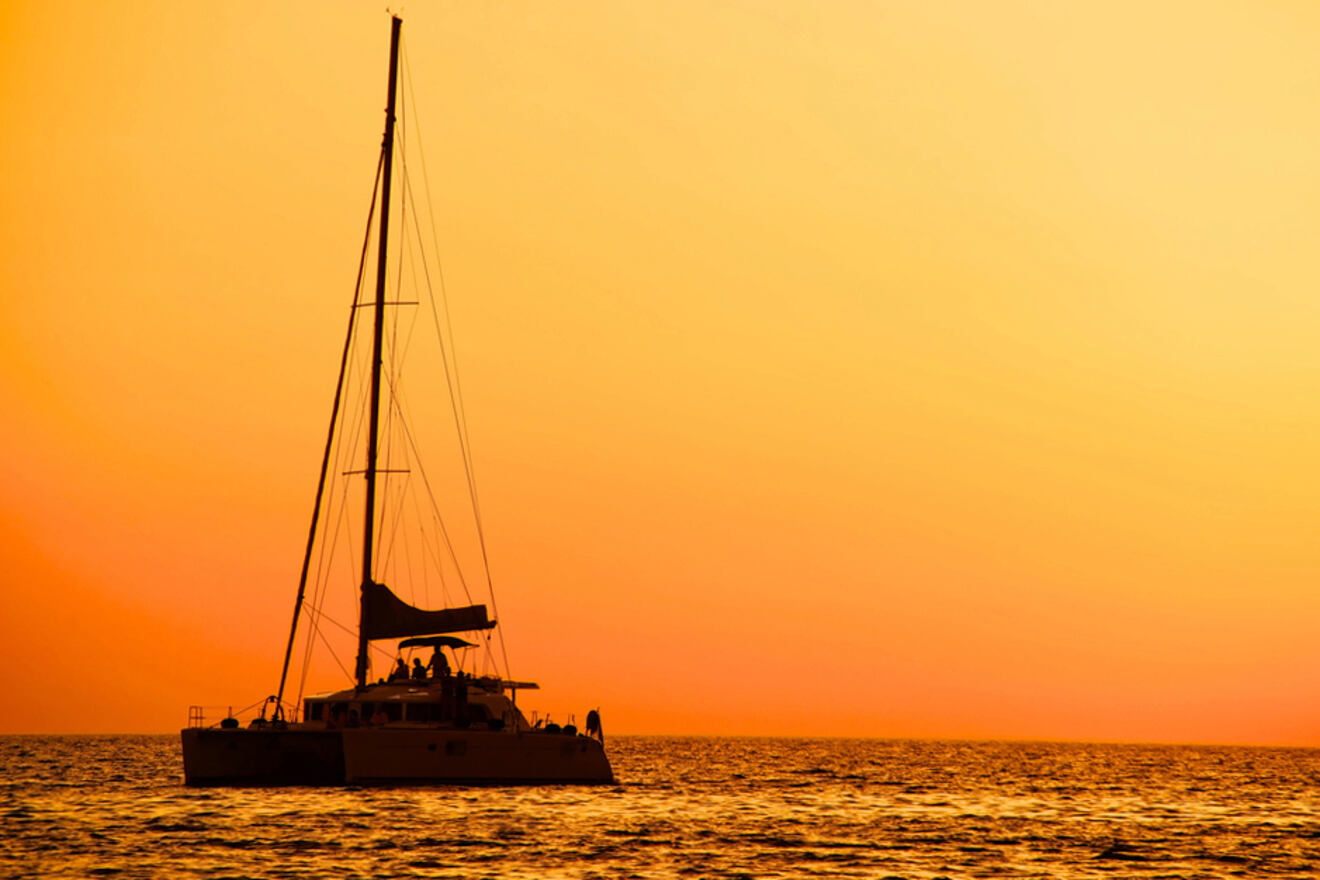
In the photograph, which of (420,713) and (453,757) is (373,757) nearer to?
(420,713)

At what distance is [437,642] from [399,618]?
76.4 inches

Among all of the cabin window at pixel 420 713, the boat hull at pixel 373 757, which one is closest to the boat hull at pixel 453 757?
the boat hull at pixel 373 757

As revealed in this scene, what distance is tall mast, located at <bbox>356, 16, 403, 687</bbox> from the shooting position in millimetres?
49188

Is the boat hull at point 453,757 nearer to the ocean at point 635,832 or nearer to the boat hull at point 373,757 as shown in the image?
the boat hull at point 373,757

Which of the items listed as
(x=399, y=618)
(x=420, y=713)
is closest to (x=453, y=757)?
(x=420, y=713)

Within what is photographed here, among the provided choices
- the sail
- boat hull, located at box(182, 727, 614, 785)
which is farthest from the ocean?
the sail

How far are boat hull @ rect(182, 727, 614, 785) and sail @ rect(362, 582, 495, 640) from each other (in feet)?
13.0

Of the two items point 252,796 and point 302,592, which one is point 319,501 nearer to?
point 302,592

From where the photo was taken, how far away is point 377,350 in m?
50.8

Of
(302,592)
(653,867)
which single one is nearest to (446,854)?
(653,867)

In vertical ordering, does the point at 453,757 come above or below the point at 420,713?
below

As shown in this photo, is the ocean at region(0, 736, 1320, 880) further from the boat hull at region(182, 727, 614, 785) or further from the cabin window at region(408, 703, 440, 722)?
the cabin window at region(408, 703, 440, 722)

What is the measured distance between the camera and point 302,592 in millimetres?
49188

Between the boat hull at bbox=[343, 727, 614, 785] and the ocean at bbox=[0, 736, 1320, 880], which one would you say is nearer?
the ocean at bbox=[0, 736, 1320, 880]
